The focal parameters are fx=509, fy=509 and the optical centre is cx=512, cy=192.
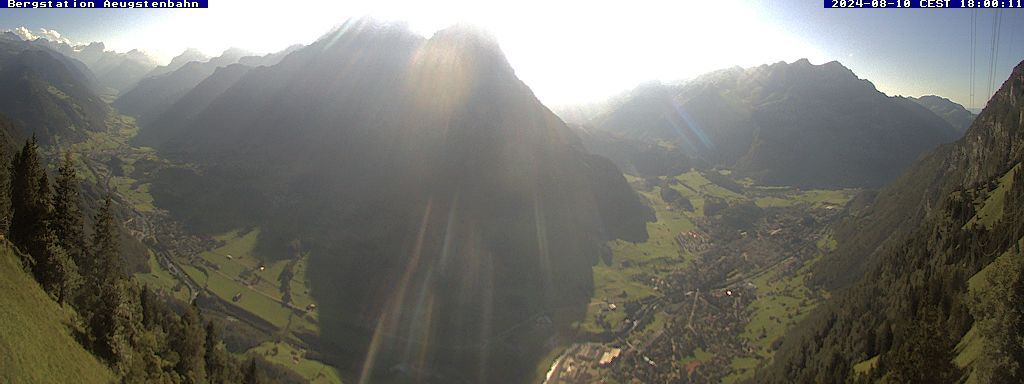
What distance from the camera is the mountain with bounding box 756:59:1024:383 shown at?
45878 mm

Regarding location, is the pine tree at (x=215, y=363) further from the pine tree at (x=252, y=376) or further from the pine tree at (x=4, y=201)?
the pine tree at (x=4, y=201)

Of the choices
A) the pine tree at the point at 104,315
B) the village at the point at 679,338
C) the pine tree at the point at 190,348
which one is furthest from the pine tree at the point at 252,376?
the village at the point at 679,338

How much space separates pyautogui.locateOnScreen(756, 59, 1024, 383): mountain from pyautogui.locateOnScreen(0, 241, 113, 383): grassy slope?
72.4 m

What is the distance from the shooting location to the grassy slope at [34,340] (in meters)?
35.5

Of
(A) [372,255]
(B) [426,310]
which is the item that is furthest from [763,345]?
(A) [372,255]

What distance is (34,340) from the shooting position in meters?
38.8

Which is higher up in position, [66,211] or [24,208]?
[24,208]

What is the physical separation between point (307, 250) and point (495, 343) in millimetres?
85254

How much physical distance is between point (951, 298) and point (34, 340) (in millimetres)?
111353

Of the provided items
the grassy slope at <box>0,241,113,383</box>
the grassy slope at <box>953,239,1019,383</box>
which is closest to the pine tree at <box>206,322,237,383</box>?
the grassy slope at <box>0,241,113,383</box>

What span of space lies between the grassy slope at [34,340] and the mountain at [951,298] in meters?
72.4

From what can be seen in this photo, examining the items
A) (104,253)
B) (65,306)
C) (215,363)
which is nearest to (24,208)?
(65,306)

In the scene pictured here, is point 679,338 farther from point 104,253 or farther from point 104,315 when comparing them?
point 104,315

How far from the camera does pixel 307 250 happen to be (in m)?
190
